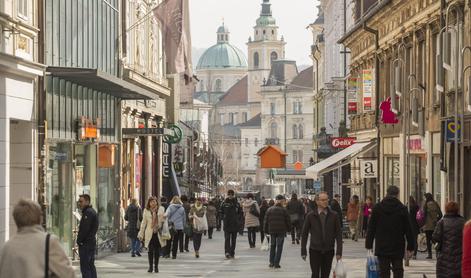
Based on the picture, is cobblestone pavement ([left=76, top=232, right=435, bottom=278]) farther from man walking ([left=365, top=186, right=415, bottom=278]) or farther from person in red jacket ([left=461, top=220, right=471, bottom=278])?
person in red jacket ([left=461, top=220, right=471, bottom=278])

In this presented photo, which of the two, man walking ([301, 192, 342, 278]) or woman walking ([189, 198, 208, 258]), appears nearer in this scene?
man walking ([301, 192, 342, 278])

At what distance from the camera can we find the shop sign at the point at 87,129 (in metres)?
31.5

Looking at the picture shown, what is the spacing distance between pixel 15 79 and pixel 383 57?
22.9 m

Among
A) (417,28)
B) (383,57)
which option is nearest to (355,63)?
(383,57)

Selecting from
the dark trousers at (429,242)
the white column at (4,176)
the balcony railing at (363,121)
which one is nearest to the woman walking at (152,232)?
the white column at (4,176)

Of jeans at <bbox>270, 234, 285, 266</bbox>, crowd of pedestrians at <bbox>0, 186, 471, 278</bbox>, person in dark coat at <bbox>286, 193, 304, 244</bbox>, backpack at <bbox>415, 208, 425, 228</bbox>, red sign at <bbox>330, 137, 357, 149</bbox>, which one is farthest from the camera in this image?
red sign at <bbox>330, 137, 357, 149</bbox>

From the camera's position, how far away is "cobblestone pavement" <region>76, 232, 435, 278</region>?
27797 mm

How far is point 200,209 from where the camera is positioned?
37.2 meters

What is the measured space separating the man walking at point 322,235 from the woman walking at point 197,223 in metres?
14.8

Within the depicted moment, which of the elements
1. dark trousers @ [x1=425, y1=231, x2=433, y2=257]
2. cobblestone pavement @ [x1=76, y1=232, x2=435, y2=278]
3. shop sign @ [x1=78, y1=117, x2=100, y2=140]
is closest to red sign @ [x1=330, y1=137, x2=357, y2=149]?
cobblestone pavement @ [x1=76, y1=232, x2=435, y2=278]

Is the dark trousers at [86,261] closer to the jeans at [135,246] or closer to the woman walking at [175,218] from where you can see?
the woman walking at [175,218]

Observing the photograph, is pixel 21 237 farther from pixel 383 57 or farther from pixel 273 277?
pixel 383 57

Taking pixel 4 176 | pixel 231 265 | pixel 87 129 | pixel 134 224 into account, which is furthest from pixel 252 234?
pixel 4 176

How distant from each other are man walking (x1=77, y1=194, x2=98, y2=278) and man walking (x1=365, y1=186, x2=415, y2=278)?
5268mm
